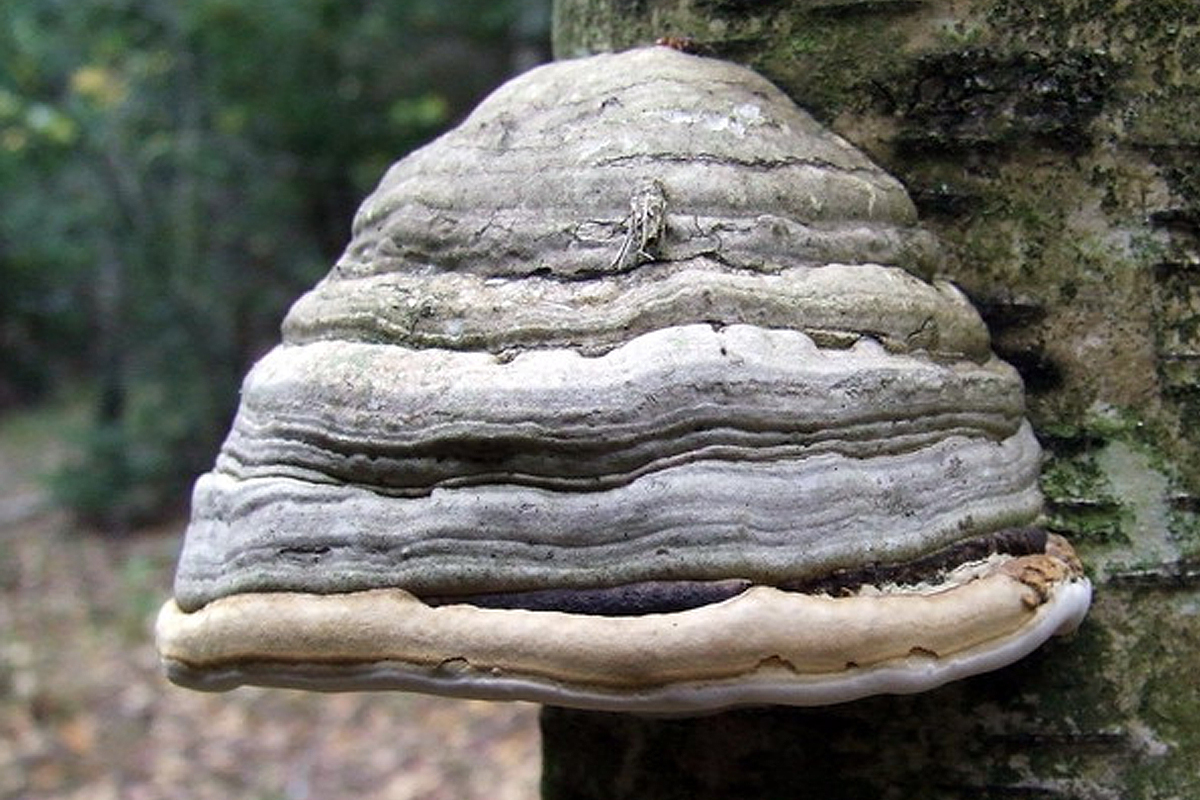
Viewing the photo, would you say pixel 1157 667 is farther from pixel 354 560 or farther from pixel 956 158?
pixel 354 560

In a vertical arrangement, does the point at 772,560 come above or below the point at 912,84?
below

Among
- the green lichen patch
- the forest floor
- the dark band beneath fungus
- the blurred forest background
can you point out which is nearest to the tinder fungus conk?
the dark band beneath fungus

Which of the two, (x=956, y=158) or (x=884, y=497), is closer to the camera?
(x=884, y=497)

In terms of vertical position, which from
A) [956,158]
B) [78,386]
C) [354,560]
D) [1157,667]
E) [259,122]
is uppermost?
[956,158]

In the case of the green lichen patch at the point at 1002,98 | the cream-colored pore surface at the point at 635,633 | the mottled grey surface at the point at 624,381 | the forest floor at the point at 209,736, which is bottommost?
the forest floor at the point at 209,736

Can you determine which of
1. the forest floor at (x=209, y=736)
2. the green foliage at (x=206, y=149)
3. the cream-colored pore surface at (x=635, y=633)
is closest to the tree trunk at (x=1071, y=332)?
the cream-colored pore surface at (x=635, y=633)

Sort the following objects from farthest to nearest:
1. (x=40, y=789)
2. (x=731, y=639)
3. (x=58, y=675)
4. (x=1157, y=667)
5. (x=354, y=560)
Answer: (x=58, y=675) → (x=40, y=789) → (x=1157, y=667) → (x=354, y=560) → (x=731, y=639)

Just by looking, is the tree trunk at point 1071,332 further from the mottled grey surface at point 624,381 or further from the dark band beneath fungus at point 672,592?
the dark band beneath fungus at point 672,592

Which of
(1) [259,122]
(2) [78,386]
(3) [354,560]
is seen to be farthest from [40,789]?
(2) [78,386]
